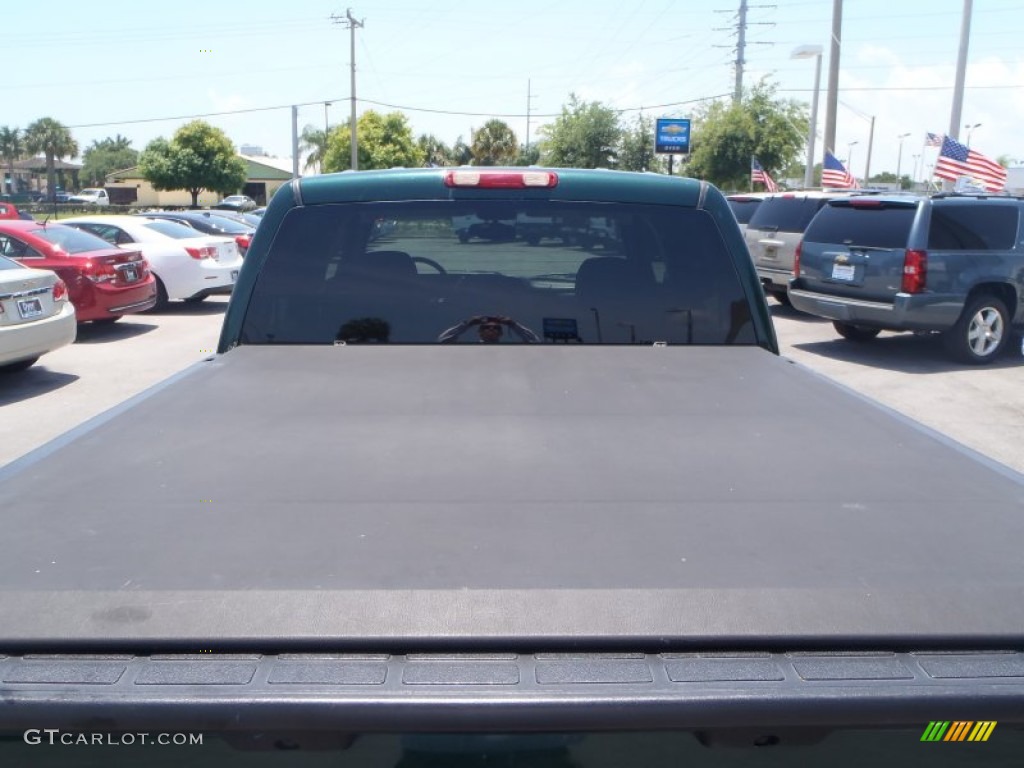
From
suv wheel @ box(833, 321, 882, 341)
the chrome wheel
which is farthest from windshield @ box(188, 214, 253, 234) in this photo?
the chrome wheel

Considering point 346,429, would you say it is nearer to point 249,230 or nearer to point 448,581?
point 448,581

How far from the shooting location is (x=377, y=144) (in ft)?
209

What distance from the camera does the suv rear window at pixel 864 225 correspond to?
40.5 ft

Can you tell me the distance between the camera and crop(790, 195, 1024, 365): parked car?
12125 millimetres

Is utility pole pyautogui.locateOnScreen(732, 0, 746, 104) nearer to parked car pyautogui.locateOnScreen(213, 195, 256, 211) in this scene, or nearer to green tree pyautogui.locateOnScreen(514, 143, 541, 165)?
green tree pyautogui.locateOnScreen(514, 143, 541, 165)

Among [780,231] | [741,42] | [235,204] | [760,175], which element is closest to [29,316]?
[780,231]

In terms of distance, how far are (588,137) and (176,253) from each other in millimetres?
30514

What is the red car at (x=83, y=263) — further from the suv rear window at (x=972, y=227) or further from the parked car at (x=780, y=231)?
the suv rear window at (x=972, y=227)

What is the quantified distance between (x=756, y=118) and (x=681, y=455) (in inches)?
1564

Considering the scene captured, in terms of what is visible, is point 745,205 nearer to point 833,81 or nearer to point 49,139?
point 833,81

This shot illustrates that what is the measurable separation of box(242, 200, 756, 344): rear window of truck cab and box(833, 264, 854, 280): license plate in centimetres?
978

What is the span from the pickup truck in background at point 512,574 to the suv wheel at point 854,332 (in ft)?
38.2

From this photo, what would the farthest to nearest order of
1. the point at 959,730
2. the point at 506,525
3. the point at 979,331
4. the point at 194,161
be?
1. the point at 194,161
2. the point at 979,331
3. the point at 506,525
4. the point at 959,730

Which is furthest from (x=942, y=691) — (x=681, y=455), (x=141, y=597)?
(x=141, y=597)
